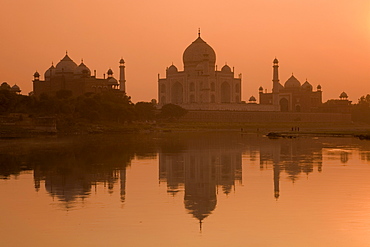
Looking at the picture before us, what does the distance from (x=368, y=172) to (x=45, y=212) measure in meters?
10.7

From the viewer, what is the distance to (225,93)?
8856 cm

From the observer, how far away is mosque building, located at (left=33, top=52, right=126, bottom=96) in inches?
2749

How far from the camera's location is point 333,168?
1812cm

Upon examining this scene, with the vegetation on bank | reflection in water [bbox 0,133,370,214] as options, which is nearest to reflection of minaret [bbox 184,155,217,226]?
reflection in water [bbox 0,133,370,214]

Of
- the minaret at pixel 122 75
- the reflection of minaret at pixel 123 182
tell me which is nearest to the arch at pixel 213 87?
the minaret at pixel 122 75

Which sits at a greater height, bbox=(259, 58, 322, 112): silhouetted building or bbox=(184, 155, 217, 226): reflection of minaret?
bbox=(259, 58, 322, 112): silhouetted building

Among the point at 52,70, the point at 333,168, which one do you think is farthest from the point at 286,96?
the point at 333,168

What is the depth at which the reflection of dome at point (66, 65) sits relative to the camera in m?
71.9

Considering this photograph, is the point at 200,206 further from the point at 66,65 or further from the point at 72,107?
the point at 66,65

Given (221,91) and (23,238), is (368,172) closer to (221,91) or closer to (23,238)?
(23,238)

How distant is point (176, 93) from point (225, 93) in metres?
7.93

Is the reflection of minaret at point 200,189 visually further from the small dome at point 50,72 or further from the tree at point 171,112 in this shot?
the small dome at point 50,72

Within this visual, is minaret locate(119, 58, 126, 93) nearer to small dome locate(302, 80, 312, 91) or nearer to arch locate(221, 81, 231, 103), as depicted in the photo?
arch locate(221, 81, 231, 103)

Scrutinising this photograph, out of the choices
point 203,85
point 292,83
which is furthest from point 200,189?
point 292,83
